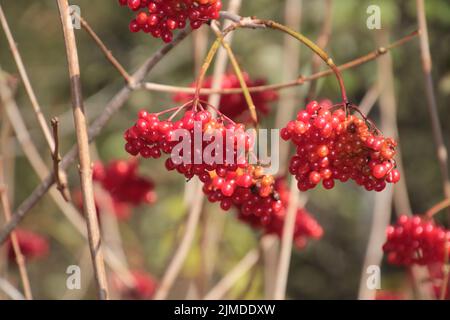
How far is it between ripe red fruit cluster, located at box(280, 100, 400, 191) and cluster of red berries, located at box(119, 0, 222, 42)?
0.22 m

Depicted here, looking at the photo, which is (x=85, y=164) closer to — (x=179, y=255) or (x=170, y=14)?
(x=170, y=14)

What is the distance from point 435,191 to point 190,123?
3572mm

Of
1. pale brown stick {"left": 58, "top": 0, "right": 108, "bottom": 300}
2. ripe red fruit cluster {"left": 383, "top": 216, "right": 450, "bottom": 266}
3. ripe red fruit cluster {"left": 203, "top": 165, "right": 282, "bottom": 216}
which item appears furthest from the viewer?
ripe red fruit cluster {"left": 383, "top": 216, "right": 450, "bottom": 266}

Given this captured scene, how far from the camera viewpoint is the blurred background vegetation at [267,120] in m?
3.73

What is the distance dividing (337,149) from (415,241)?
1.75ft

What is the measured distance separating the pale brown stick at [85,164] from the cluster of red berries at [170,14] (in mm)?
109

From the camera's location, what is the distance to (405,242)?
1503mm

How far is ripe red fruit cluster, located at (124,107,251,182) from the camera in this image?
100cm

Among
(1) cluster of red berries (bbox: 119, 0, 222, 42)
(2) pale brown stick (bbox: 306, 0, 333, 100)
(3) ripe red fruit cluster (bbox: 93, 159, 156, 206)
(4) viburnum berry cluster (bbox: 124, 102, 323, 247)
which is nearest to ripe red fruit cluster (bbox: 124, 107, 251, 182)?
(4) viburnum berry cluster (bbox: 124, 102, 323, 247)

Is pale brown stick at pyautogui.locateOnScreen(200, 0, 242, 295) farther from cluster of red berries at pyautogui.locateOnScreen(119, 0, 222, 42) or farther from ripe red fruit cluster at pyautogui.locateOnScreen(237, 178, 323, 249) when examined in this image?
cluster of red berries at pyautogui.locateOnScreen(119, 0, 222, 42)

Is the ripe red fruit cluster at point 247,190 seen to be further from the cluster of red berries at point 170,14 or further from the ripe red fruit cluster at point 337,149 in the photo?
the cluster of red berries at point 170,14

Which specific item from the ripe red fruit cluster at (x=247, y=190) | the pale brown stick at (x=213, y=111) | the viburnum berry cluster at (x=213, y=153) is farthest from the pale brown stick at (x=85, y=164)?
the pale brown stick at (x=213, y=111)

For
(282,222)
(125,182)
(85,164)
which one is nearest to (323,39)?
(282,222)

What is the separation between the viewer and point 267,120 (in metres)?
4.02
